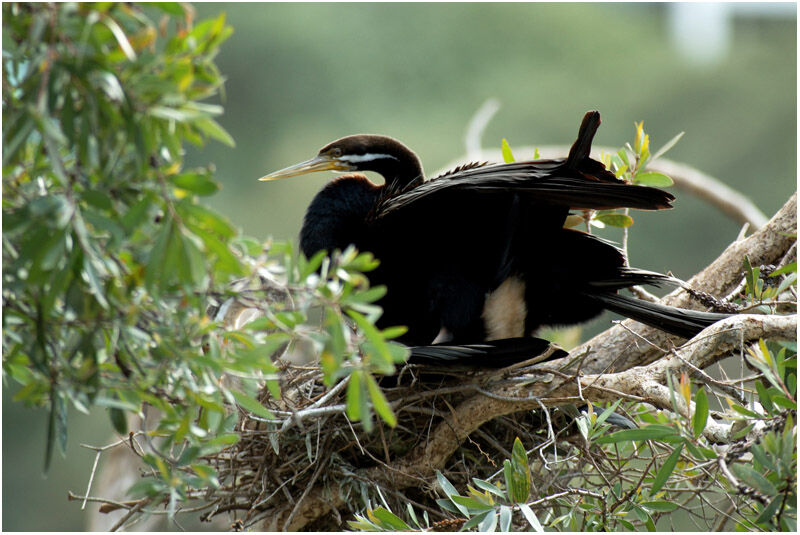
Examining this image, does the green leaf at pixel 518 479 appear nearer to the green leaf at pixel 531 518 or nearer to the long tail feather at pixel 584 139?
the green leaf at pixel 531 518

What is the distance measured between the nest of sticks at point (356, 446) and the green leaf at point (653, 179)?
2.27 feet

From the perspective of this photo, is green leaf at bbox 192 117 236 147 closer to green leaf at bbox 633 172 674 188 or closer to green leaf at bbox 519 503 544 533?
green leaf at bbox 519 503 544 533

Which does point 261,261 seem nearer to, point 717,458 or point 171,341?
point 171,341

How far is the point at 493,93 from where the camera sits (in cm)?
1269

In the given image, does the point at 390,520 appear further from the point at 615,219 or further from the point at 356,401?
the point at 615,219

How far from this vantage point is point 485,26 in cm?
1448

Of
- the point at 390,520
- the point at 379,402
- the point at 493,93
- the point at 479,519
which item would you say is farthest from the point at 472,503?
the point at 493,93

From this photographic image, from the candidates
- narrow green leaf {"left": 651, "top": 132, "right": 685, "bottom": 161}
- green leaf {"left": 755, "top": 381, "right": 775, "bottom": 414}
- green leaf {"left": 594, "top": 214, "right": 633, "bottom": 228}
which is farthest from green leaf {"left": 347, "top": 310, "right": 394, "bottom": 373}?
green leaf {"left": 594, "top": 214, "right": 633, "bottom": 228}

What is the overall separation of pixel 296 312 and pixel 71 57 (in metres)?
0.41

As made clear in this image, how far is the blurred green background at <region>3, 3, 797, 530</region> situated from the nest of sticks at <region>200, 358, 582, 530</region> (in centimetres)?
830

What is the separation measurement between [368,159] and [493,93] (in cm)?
1049

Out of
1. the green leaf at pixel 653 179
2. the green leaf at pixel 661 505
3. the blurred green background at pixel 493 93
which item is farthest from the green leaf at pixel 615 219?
the blurred green background at pixel 493 93

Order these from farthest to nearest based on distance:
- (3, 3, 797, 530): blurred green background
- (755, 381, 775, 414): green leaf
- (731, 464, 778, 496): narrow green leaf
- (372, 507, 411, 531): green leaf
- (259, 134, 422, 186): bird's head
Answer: (3, 3, 797, 530): blurred green background
(259, 134, 422, 186): bird's head
(372, 507, 411, 531): green leaf
(755, 381, 775, 414): green leaf
(731, 464, 778, 496): narrow green leaf

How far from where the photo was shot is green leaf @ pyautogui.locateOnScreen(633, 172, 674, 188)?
2.24 metres
